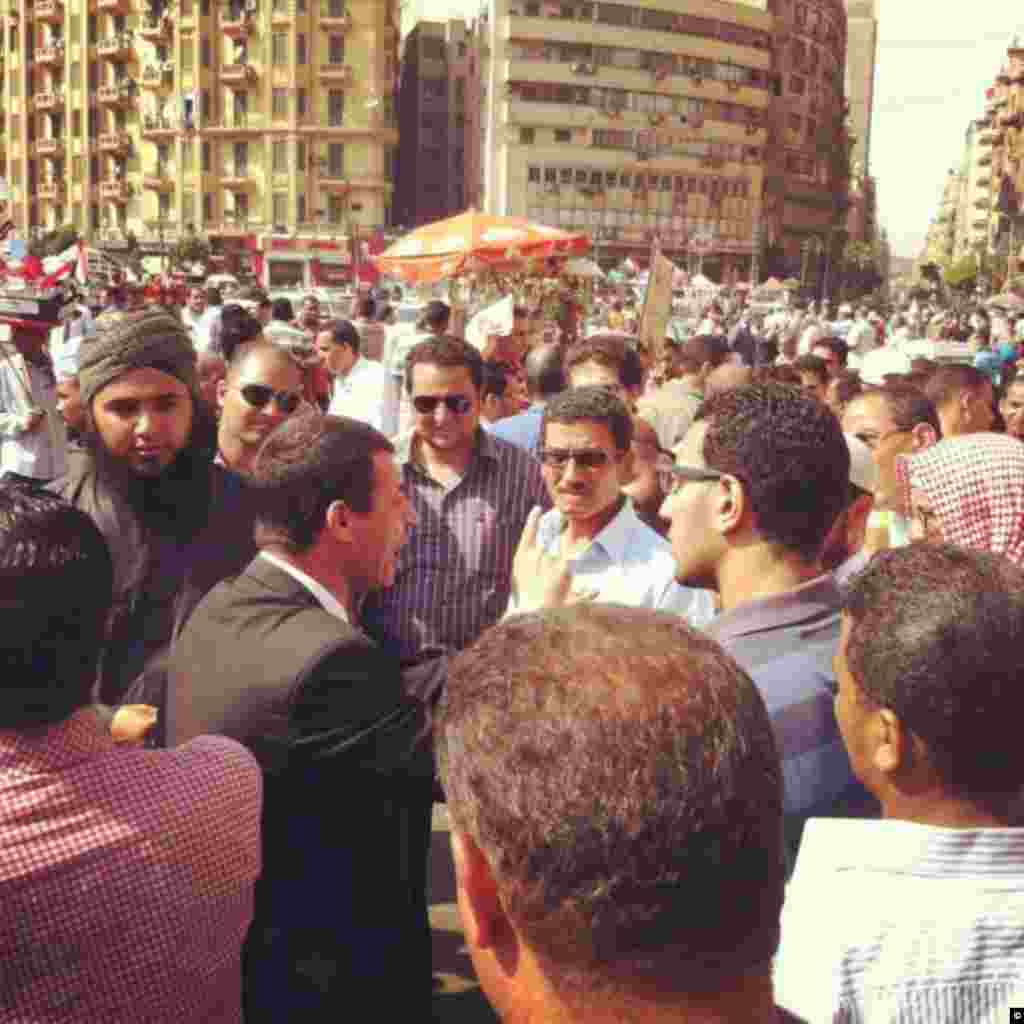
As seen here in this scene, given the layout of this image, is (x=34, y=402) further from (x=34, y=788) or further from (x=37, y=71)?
(x=37, y=71)

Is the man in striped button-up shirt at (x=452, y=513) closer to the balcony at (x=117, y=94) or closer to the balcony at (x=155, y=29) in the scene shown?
the balcony at (x=155, y=29)

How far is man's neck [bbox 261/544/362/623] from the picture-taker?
2742mm

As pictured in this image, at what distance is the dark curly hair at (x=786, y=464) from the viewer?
9.01 ft

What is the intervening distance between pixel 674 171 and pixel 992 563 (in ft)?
294

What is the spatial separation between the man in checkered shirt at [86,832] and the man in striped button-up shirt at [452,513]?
91.7 inches

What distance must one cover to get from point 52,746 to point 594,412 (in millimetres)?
2702

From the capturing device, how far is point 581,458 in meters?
4.29

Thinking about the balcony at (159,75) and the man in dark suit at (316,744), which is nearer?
the man in dark suit at (316,744)

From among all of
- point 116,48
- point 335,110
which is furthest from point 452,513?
point 116,48

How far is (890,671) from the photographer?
6.75ft

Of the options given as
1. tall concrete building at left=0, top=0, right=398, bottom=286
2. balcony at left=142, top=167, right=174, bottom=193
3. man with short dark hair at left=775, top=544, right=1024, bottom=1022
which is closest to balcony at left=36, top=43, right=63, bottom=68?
tall concrete building at left=0, top=0, right=398, bottom=286

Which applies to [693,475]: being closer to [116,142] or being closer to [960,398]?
[960,398]

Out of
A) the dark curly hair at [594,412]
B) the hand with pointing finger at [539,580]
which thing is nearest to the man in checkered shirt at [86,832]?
the hand with pointing finger at [539,580]

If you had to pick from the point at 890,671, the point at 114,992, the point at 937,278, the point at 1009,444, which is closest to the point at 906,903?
the point at 890,671
